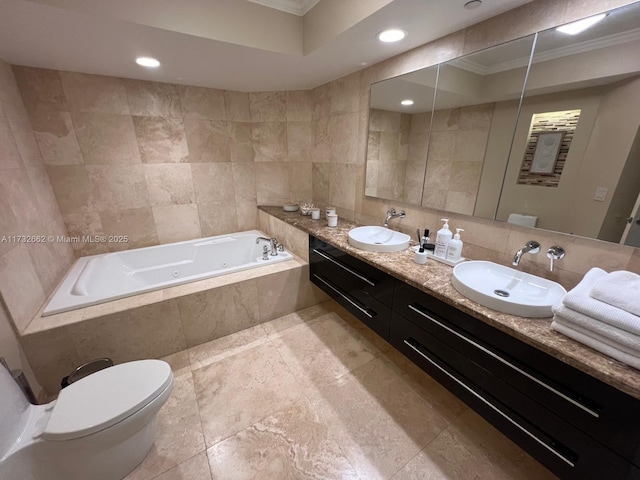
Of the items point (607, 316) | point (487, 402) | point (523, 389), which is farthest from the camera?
point (487, 402)

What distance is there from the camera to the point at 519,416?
36.9 inches

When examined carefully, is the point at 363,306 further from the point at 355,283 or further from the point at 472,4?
the point at 472,4

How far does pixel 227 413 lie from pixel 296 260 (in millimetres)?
1252

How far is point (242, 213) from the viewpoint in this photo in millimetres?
3029

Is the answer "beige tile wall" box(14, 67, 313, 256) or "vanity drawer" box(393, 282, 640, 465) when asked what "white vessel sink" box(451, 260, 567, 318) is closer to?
"vanity drawer" box(393, 282, 640, 465)

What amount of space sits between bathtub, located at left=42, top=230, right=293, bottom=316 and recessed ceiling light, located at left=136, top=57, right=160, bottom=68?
1.57m

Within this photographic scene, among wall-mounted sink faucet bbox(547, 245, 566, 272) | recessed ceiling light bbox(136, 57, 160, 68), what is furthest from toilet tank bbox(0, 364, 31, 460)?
wall-mounted sink faucet bbox(547, 245, 566, 272)

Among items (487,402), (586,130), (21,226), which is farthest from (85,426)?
(586,130)

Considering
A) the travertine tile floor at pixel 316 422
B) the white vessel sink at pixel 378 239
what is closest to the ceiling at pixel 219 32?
the white vessel sink at pixel 378 239

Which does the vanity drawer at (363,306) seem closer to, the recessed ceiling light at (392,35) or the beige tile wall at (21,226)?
the recessed ceiling light at (392,35)

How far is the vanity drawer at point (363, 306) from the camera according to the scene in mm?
A: 1485

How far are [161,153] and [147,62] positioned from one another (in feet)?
Answer: 2.66

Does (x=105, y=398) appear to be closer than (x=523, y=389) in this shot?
No

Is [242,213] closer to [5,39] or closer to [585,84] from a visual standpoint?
[5,39]
